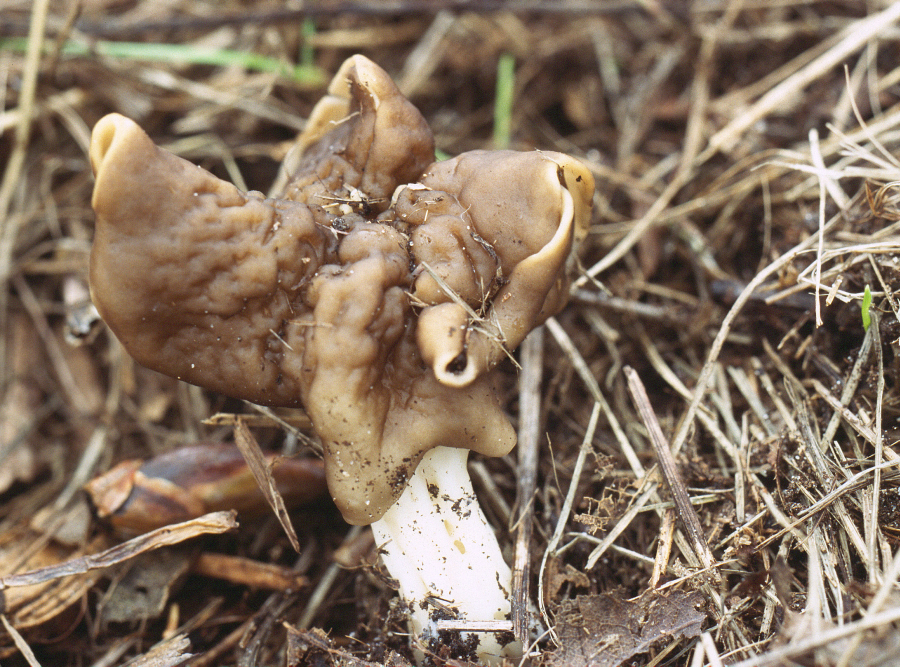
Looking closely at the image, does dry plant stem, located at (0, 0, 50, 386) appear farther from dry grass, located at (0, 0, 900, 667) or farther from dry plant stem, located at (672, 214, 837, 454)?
dry plant stem, located at (672, 214, 837, 454)

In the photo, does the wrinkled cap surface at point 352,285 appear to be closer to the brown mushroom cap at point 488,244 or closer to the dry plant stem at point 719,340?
the brown mushroom cap at point 488,244

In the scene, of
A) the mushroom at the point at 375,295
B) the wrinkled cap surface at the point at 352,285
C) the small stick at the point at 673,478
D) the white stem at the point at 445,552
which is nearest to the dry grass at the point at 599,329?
the small stick at the point at 673,478

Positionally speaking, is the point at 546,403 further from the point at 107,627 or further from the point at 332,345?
the point at 107,627

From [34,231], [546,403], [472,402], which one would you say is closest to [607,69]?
[546,403]

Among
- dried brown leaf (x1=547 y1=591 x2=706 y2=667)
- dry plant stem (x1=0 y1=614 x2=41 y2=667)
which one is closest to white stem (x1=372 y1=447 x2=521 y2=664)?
dried brown leaf (x1=547 y1=591 x2=706 y2=667)

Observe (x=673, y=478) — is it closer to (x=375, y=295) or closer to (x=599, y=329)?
(x=599, y=329)

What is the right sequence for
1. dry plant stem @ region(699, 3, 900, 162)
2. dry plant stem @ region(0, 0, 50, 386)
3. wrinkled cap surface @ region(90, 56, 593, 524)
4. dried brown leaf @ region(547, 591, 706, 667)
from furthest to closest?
1. dry plant stem @ region(0, 0, 50, 386)
2. dry plant stem @ region(699, 3, 900, 162)
3. dried brown leaf @ region(547, 591, 706, 667)
4. wrinkled cap surface @ region(90, 56, 593, 524)
